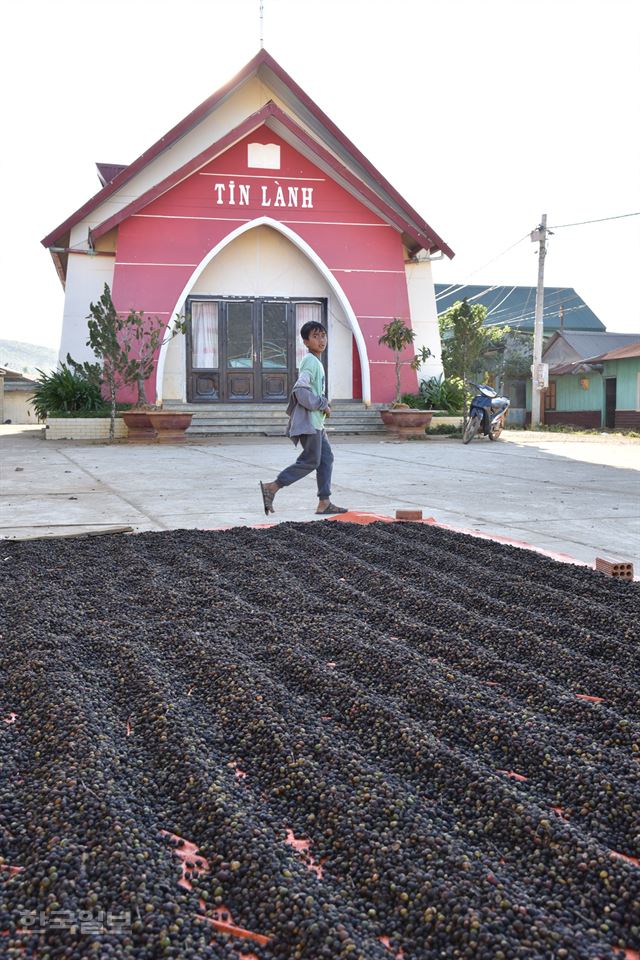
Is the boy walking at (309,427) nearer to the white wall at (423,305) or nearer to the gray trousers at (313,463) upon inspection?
the gray trousers at (313,463)

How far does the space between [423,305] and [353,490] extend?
11914mm

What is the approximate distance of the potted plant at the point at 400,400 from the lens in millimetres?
16141

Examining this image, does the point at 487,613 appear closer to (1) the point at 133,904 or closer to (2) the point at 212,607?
(2) the point at 212,607

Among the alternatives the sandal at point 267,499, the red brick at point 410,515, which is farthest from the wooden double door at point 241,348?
the red brick at point 410,515

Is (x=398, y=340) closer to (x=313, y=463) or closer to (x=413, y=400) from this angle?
(x=413, y=400)

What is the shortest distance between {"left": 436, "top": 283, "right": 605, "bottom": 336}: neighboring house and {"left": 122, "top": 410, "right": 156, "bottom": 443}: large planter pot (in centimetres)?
3335

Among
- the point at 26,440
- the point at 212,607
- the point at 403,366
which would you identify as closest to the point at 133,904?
the point at 212,607

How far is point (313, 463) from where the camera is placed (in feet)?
20.4

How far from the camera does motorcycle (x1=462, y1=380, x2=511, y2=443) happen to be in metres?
15.1

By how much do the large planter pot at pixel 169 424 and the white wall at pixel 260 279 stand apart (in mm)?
3225

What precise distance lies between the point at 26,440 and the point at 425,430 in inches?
286

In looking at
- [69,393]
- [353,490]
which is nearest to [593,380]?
[69,393]

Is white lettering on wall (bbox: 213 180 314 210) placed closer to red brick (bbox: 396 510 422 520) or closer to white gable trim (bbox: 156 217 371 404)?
white gable trim (bbox: 156 217 371 404)

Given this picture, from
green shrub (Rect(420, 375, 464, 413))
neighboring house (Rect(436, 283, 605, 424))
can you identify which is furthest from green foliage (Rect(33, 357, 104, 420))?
neighboring house (Rect(436, 283, 605, 424))
